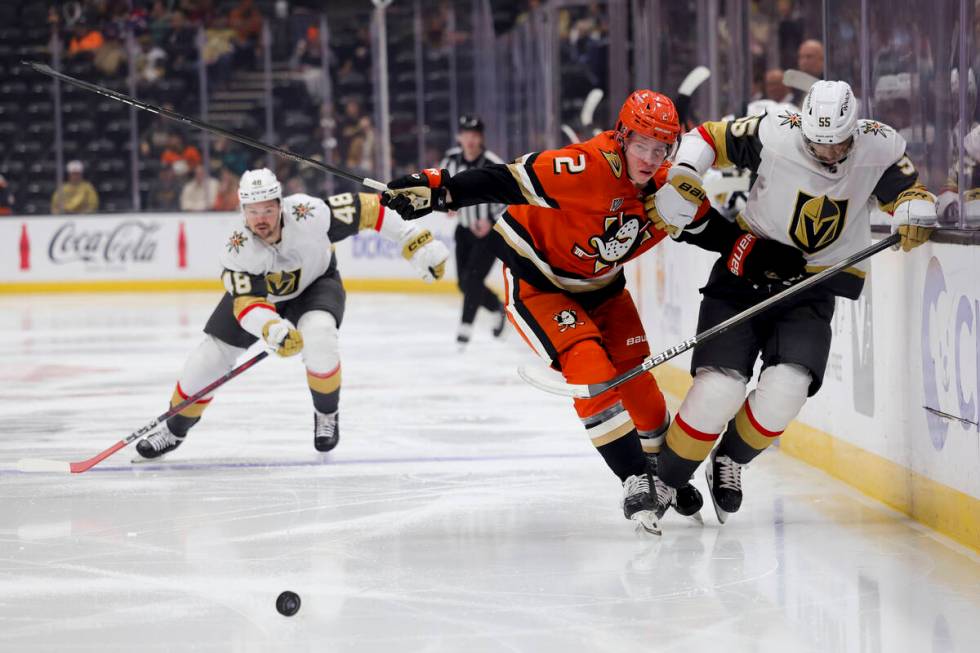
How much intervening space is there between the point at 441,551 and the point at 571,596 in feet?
1.80

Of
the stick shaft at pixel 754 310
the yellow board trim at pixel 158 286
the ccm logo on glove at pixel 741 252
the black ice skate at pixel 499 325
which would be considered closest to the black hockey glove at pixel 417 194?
the stick shaft at pixel 754 310

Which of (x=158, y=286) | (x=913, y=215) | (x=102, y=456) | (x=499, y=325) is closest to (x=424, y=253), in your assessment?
(x=102, y=456)

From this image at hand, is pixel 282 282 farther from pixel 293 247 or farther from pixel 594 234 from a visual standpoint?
pixel 594 234

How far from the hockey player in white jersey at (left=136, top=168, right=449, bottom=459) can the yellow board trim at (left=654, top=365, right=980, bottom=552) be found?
143 centimetres

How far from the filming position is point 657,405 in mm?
3924

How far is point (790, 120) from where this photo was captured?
3.62 metres

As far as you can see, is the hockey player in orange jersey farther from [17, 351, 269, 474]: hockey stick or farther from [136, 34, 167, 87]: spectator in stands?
[136, 34, 167, 87]: spectator in stands

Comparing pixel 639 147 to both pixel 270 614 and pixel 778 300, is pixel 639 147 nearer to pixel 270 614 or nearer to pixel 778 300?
pixel 778 300

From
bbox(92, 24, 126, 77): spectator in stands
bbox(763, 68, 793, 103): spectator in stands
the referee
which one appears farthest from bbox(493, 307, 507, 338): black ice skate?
bbox(92, 24, 126, 77): spectator in stands

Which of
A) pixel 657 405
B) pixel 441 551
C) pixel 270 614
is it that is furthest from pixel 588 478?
pixel 270 614

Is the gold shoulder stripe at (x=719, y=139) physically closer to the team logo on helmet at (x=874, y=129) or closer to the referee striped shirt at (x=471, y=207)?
the team logo on helmet at (x=874, y=129)

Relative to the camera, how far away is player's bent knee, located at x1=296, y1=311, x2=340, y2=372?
16.0 feet

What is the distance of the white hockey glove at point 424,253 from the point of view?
502cm

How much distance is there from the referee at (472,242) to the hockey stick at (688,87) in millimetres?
1567
